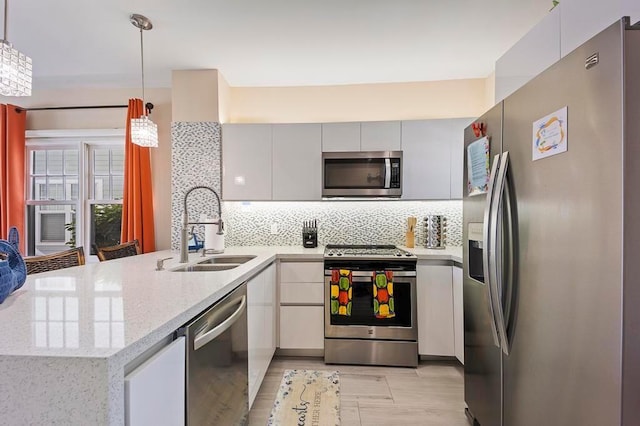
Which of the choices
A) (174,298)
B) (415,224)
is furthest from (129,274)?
(415,224)

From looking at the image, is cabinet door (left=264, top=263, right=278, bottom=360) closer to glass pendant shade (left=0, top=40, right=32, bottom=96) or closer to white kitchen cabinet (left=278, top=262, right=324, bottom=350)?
white kitchen cabinet (left=278, top=262, right=324, bottom=350)

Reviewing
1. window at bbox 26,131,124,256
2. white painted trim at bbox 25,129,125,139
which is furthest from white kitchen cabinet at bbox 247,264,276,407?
white painted trim at bbox 25,129,125,139

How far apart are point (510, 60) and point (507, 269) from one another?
3.63 ft

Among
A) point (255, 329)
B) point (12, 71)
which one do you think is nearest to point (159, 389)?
point (255, 329)

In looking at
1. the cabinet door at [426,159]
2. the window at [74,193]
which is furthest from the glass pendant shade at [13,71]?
the cabinet door at [426,159]

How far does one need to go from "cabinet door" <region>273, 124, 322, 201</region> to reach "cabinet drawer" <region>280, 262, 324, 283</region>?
0.69 m

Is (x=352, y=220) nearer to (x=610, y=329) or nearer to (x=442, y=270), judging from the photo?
(x=442, y=270)

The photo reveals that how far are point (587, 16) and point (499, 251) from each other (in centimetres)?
91

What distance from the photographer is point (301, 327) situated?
254 centimetres

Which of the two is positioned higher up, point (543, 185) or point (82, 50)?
point (82, 50)

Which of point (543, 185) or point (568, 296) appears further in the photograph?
point (543, 185)

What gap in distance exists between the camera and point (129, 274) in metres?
1.53

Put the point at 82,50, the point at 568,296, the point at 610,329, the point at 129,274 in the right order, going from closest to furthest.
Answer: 1. the point at 610,329
2. the point at 568,296
3. the point at 129,274
4. the point at 82,50

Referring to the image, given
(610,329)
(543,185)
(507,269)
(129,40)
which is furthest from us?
(129,40)
